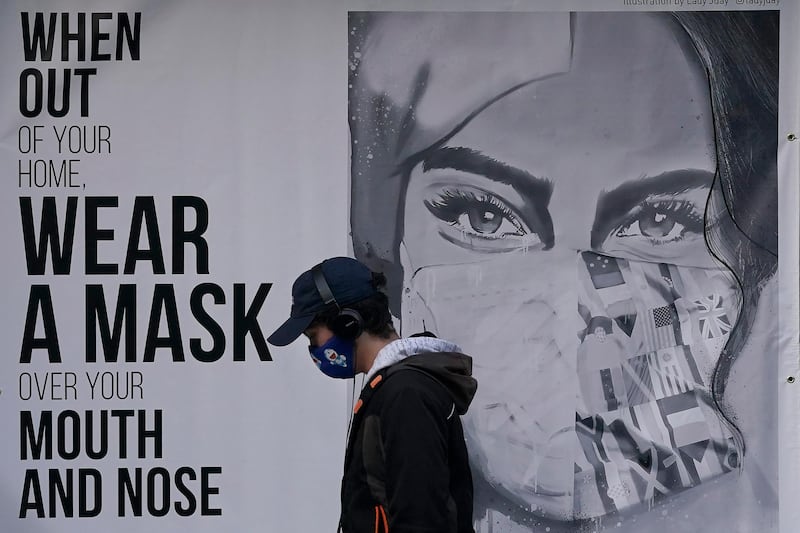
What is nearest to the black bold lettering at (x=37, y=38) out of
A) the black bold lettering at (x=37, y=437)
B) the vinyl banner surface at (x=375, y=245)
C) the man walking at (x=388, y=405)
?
the vinyl banner surface at (x=375, y=245)

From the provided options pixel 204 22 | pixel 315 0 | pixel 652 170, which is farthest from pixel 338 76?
pixel 652 170

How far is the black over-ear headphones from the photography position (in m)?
2.39

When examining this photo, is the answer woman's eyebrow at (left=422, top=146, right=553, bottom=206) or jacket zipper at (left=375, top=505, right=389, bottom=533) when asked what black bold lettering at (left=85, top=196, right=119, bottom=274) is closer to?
woman's eyebrow at (left=422, top=146, right=553, bottom=206)

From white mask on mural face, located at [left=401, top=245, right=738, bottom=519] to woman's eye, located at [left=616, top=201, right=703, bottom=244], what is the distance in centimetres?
15

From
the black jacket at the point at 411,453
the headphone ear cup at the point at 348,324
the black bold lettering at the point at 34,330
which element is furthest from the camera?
the black bold lettering at the point at 34,330

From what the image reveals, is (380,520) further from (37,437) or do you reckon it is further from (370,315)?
(37,437)

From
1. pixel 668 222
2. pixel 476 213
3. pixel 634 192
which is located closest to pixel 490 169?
pixel 476 213

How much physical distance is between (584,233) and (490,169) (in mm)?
425

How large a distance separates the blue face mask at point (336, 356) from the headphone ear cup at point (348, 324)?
0.03 meters

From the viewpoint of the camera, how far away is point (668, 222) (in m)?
3.65

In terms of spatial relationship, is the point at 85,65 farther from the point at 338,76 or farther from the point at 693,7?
the point at 693,7

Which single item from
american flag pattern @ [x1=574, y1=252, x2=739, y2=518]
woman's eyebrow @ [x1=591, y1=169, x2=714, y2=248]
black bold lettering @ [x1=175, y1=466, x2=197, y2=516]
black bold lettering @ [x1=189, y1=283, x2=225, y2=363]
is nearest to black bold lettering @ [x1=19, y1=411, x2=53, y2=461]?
black bold lettering @ [x1=175, y1=466, x2=197, y2=516]

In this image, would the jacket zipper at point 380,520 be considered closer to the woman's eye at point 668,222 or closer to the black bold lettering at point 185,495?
the black bold lettering at point 185,495

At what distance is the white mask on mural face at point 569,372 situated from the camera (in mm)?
3605
